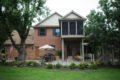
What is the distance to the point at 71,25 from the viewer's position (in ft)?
52.6

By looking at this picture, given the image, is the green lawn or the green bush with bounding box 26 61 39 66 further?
the green bush with bounding box 26 61 39 66

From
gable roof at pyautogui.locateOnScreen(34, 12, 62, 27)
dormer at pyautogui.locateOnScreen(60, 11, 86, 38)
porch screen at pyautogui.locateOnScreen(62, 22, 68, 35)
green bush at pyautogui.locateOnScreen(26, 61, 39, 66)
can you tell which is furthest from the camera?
gable roof at pyautogui.locateOnScreen(34, 12, 62, 27)

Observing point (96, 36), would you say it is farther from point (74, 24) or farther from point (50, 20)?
point (50, 20)

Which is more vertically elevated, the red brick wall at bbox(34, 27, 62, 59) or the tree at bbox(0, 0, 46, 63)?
the tree at bbox(0, 0, 46, 63)

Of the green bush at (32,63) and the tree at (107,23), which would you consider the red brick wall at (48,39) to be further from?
the tree at (107,23)

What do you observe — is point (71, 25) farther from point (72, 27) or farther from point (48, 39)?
point (48, 39)

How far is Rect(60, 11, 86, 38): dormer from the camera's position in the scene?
15.9 m

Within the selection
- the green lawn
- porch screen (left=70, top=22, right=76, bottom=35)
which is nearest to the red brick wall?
porch screen (left=70, top=22, right=76, bottom=35)

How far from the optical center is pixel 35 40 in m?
20.0

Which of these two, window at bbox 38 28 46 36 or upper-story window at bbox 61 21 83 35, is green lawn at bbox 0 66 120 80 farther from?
window at bbox 38 28 46 36

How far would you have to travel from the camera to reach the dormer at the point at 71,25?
15.9m

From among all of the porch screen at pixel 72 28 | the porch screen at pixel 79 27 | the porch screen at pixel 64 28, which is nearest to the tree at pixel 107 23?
the porch screen at pixel 79 27

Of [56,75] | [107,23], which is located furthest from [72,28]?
[56,75]

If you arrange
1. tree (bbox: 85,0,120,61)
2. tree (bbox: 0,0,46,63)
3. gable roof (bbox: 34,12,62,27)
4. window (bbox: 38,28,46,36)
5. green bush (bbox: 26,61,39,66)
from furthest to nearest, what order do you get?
window (bbox: 38,28,46,36) → gable roof (bbox: 34,12,62,27) → tree (bbox: 0,0,46,63) → green bush (bbox: 26,61,39,66) → tree (bbox: 85,0,120,61)
